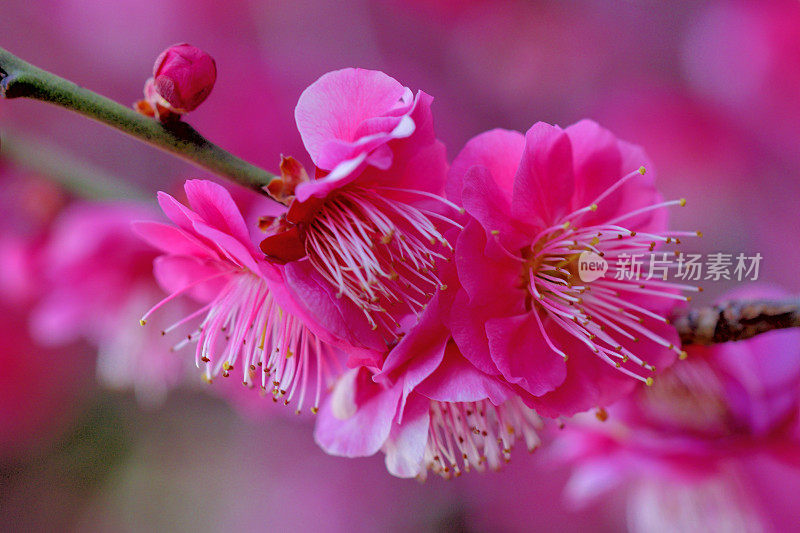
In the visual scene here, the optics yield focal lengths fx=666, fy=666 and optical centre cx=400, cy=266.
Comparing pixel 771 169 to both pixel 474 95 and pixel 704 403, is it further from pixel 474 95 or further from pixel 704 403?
pixel 704 403

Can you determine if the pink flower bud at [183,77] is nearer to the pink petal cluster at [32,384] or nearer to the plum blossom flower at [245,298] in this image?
the plum blossom flower at [245,298]

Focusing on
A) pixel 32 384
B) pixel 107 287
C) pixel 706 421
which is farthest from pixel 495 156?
pixel 32 384

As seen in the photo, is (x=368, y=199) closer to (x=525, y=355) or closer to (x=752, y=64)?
(x=525, y=355)

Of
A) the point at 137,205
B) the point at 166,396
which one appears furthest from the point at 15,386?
the point at 137,205

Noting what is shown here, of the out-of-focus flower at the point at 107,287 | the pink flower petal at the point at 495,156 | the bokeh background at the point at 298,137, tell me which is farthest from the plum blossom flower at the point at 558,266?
the bokeh background at the point at 298,137

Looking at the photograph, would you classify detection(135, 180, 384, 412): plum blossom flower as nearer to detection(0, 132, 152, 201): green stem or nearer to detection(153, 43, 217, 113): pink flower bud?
detection(153, 43, 217, 113): pink flower bud

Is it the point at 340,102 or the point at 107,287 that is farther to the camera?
the point at 107,287

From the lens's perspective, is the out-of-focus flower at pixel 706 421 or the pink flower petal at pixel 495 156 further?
the out-of-focus flower at pixel 706 421

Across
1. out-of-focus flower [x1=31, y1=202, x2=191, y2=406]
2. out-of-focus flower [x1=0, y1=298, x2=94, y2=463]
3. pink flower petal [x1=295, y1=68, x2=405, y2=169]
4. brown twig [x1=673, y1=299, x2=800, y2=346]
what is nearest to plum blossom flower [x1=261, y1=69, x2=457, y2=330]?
pink flower petal [x1=295, y1=68, x2=405, y2=169]
